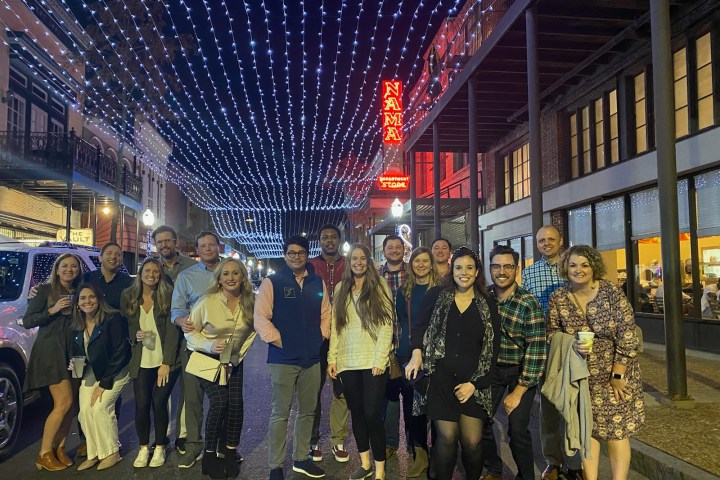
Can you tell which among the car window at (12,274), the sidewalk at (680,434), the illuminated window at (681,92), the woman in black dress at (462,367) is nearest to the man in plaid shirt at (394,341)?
the woman in black dress at (462,367)

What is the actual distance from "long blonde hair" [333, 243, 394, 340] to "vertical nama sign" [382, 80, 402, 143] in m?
24.3

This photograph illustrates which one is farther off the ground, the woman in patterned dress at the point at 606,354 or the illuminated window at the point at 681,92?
the illuminated window at the point at 681,92

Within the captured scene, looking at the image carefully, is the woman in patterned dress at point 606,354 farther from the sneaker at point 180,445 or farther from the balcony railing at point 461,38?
the balcony railing at point 461,38

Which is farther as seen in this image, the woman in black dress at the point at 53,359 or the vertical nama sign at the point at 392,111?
the vertical nama sign at the point at 392,111

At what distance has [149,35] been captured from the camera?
60.2ft

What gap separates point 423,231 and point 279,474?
75.6 ft

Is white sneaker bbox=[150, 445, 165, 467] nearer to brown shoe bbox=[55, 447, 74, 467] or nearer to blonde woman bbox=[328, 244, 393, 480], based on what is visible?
brown shoe bbox=[55, 447, 74, 467]

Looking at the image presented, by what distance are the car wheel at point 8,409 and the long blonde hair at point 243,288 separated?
218cm

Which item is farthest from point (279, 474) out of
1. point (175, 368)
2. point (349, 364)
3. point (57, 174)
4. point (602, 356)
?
point (57, 174)

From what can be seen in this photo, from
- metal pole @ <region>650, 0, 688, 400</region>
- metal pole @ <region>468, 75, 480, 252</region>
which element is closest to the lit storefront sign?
metal pole @ <region>468, 75, 480, 252</region>

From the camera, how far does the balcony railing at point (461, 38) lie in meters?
15.8

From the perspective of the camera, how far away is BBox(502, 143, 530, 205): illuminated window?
15.9 metres

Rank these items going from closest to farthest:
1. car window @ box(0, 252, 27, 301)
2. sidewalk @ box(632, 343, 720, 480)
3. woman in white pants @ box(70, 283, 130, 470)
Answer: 1. sidewalk @ box(632, 343, 720, 480)
2. woman in white pants @ box(70, 283, 130, 470)
3. car window @ box(0, 252, 27, 301)

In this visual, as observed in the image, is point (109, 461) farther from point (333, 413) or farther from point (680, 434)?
point (680, 434)
